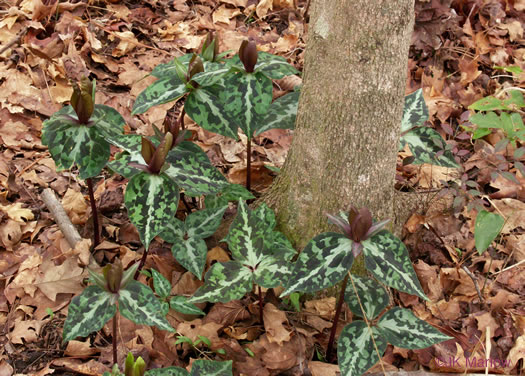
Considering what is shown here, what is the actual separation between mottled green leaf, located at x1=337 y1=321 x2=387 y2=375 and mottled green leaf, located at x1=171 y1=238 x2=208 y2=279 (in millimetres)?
593

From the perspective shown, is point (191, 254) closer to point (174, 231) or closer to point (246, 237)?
point (174, 231)

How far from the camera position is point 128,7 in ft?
11.4

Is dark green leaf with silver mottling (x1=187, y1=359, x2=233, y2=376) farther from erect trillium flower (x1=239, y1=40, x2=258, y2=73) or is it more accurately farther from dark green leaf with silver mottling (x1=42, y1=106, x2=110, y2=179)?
erect trillium flower (x1=239, y1=40, x2=258, y2=73)

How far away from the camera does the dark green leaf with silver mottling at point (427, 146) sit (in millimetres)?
2250

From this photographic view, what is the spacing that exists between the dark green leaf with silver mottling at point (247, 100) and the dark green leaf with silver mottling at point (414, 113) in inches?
23.7

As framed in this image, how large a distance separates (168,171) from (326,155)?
0.57 m

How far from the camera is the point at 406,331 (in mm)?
1836

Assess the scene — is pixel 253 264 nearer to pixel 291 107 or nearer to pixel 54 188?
pixel 291 107

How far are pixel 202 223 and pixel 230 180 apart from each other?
0.50m

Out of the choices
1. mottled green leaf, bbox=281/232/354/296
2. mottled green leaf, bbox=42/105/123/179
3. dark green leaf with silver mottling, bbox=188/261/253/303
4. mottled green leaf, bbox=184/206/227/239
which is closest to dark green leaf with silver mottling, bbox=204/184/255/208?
mottled green leaf, bbox=184/206/227/239

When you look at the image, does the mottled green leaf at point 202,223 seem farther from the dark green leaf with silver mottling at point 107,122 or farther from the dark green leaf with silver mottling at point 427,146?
the dark green leaf with silver mottling at point 427,146

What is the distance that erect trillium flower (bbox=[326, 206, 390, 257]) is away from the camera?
1676mm

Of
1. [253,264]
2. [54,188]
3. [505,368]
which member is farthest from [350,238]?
[54,188]

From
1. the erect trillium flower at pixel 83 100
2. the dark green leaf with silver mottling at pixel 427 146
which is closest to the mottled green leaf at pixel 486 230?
the dark green leaf with silver mottling at pixel 427 146
